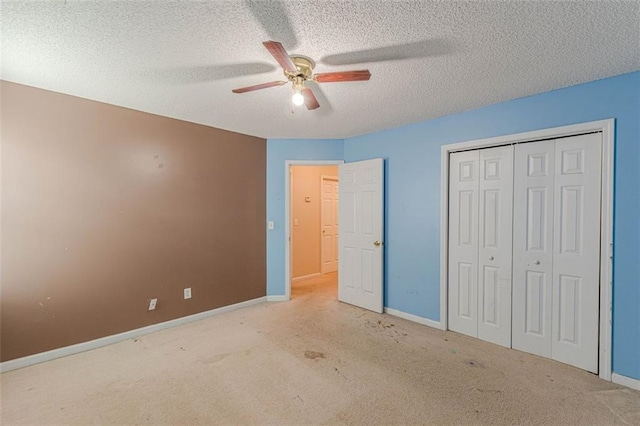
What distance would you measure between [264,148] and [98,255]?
237 cm

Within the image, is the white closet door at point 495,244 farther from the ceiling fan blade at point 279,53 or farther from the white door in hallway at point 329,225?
the white door in hallway at point 329,225

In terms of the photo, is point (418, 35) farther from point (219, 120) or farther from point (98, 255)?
point (98, 255)

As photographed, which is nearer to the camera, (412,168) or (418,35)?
(418,35)

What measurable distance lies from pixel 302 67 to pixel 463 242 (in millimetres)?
2433

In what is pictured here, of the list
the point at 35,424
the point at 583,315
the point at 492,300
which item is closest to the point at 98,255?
the point at 35,424

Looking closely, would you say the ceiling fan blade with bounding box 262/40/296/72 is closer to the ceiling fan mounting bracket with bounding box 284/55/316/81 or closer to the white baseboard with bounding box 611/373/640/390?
the ceiling fan mounting bracket with bounding box 284/55/316/81

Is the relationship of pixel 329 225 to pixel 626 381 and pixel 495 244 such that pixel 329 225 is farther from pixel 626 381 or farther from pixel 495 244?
pixel 626 381

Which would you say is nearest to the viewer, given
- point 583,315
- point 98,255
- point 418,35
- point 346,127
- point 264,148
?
point 418,35

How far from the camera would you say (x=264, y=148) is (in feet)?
13.8

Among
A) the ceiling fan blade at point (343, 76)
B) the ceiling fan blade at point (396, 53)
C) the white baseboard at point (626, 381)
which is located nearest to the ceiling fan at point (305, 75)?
the ceiling fan blade at point (343, 76)

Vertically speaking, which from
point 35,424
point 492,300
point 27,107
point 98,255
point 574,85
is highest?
point 574,85

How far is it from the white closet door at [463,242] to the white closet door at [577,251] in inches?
26.4

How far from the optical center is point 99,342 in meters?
2.82

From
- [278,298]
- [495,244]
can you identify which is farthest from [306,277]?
[495,244]
